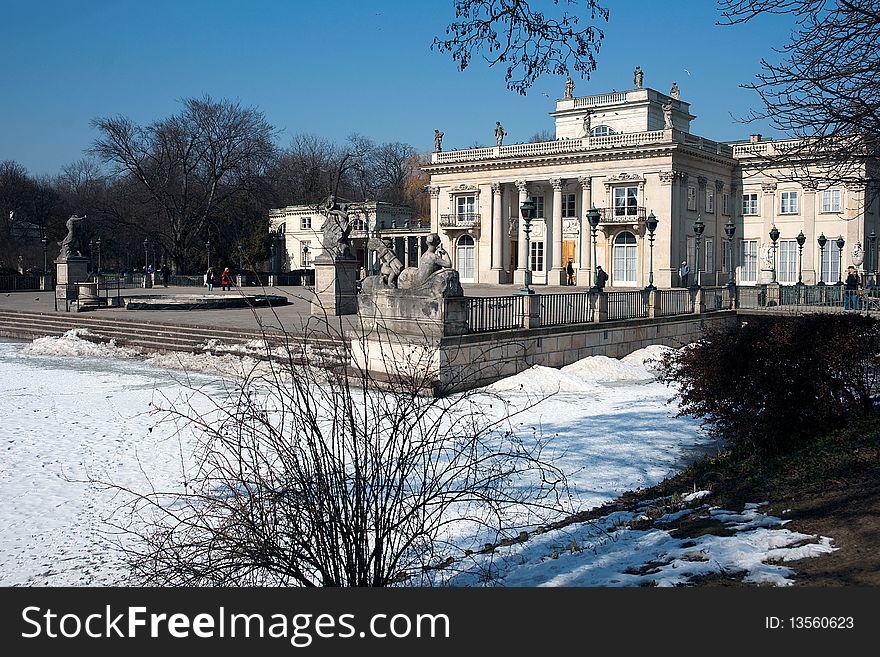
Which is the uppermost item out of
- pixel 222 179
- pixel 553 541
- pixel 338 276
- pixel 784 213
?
pixel 222 179

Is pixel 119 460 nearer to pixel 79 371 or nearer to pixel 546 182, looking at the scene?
pixel 79 371

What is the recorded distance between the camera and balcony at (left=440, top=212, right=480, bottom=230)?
60156mm

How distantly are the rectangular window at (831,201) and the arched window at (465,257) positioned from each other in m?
23.8

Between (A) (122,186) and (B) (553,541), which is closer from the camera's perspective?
(B) (553,541)

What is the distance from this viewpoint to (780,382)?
35.5 ft

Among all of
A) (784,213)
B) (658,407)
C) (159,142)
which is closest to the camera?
(658,407)

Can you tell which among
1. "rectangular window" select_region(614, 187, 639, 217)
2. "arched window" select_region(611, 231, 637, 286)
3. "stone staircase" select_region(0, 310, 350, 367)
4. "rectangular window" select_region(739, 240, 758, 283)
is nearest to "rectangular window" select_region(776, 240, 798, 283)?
"rectangular window" select_region(739, 240, 758, 283)

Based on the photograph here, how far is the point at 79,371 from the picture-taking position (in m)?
20.8

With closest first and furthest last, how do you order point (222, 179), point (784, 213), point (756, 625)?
1. point (756, 625)
2. point (784, 213)
3. point (222, 179)

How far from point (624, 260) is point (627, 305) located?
103ft

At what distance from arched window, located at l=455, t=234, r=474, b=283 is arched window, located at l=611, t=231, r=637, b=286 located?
11.1m

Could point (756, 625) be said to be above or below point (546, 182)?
below

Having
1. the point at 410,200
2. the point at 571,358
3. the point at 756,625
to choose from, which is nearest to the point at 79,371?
the point at 571,358

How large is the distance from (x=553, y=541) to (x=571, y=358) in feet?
45.1
